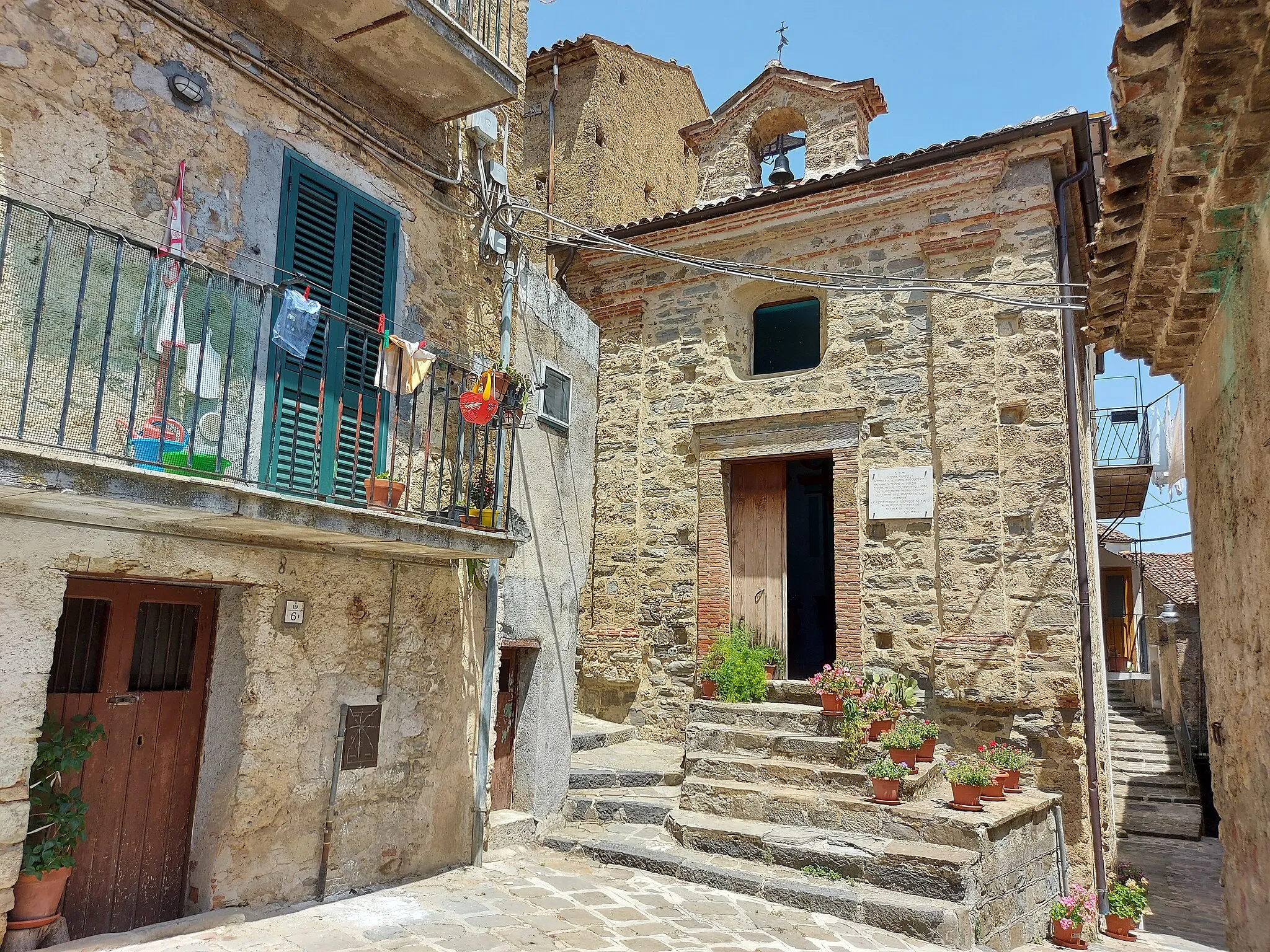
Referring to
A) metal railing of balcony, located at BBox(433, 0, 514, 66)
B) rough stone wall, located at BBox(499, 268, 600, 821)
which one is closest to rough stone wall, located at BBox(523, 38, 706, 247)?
rough stone wall, located at BBox(499, 268, 600, 821)

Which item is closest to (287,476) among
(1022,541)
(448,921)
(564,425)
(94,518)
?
(94,518)

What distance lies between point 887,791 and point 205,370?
6571mm

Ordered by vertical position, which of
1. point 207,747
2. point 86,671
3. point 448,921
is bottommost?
point 448,921

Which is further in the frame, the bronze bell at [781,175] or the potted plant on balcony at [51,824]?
the bronze bell at [781,175]

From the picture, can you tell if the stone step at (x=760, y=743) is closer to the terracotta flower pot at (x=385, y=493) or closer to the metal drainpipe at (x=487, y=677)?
the metal drainpipe at (x=487, y=677)

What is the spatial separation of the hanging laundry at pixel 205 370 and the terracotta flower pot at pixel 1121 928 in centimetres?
970

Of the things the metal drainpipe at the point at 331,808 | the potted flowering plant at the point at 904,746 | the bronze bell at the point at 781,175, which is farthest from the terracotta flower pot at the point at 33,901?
the bronze bell at the point at 781,175

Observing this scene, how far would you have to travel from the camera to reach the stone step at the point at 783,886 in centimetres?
670

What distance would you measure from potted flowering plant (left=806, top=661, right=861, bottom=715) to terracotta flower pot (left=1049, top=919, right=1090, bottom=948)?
105 inches

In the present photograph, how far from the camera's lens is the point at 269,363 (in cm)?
611

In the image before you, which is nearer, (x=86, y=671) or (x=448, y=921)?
(x=86, y=671)

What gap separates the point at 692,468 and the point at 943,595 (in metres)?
3.73

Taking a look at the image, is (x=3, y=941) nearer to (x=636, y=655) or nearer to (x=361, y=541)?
(x=361, y=541)

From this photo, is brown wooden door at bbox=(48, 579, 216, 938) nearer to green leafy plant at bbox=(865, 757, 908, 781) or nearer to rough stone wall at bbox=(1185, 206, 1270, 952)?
green leafy plant at bbox=(865, 757, 908, 781)
